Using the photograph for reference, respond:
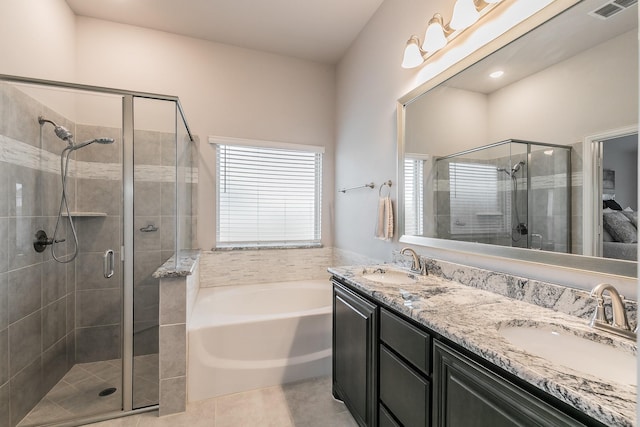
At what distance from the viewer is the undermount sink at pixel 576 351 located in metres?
0.77

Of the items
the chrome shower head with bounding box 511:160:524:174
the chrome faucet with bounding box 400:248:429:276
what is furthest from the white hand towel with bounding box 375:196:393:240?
the chrome shower head with bounding box 511:160:524:174

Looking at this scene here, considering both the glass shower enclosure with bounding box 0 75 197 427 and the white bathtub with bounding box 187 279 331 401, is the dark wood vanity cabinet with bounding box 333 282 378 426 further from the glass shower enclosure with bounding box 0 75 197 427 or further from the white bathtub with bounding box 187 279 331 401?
the glass shower enclosure with bounding box 0 75 197 427

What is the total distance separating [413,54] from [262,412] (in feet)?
7.98

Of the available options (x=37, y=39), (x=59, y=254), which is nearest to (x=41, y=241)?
(x=59, y=254)

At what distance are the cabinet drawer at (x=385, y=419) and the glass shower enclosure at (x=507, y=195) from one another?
0.94m

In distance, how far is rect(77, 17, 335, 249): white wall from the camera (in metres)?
2.50

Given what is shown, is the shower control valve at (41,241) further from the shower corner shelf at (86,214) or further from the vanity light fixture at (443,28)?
the vanity light fixture at (443,28)

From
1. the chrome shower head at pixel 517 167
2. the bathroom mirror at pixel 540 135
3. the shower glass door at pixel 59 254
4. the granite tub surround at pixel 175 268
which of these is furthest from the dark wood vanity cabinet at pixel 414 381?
the shower glass door at pixel 59 254

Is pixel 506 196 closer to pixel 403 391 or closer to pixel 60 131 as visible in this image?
pixel 403 391

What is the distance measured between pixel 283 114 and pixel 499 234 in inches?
93.8

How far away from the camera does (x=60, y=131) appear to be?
184cm

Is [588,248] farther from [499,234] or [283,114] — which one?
[283,114]

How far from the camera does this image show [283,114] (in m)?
3.03

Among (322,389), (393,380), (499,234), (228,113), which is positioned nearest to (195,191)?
(228,113)
